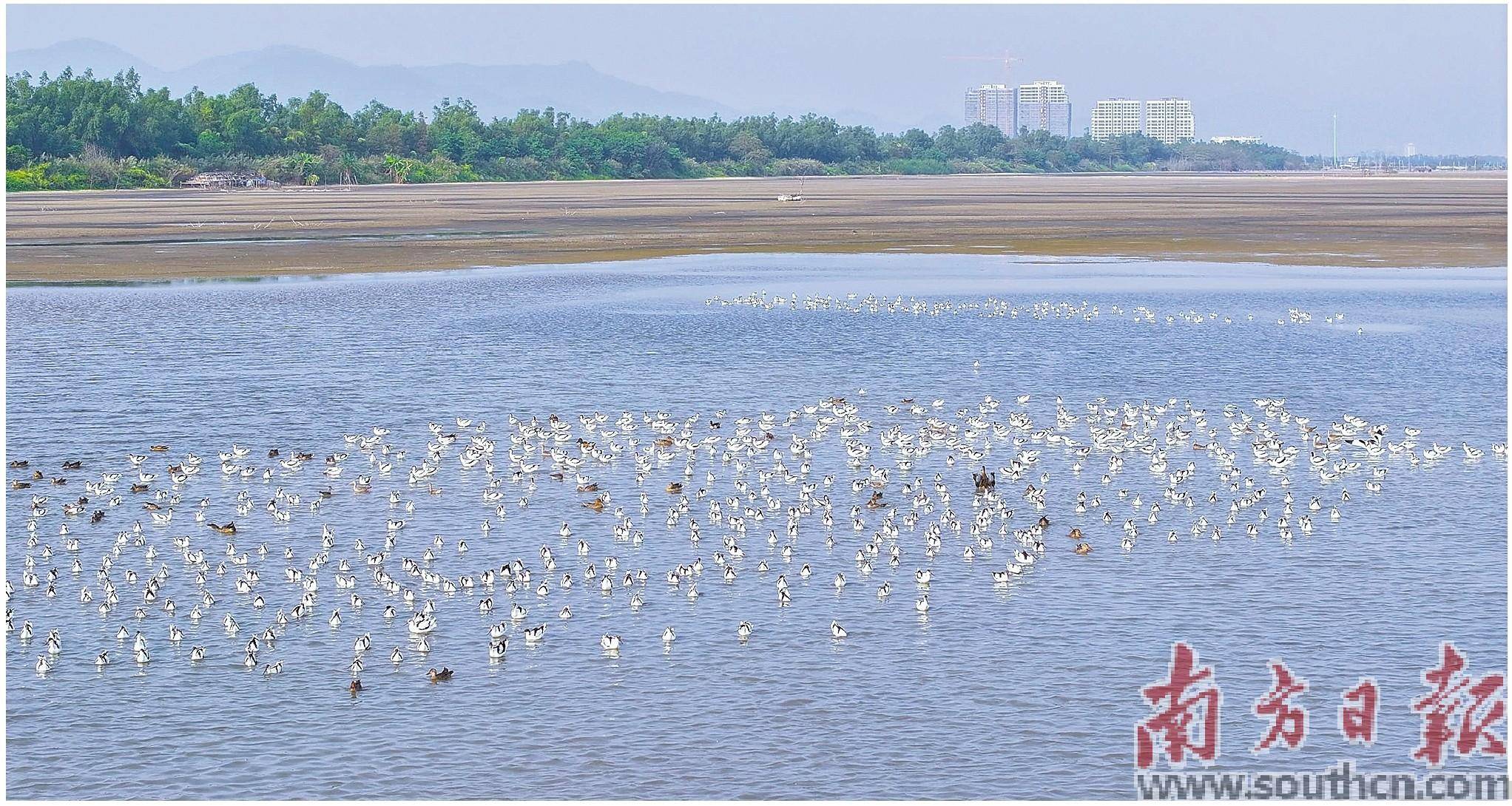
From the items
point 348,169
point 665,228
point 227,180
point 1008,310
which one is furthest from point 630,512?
point 348,169

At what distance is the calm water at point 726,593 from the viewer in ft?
54.8

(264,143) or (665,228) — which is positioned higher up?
(264,143)

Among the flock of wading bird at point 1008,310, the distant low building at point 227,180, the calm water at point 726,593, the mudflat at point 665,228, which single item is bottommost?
the calm water at point 726,593

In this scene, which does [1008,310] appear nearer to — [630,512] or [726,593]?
[630,512]

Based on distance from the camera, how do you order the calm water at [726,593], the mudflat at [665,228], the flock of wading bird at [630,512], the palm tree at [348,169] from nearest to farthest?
1. the calm water at [726,593]
2. the flock of wading bird at [630,512]
3. the mudflat at [665,228]
4. the palm tree at [348,169]

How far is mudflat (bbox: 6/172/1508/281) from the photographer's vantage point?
219ft

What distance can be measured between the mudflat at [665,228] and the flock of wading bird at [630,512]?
3363 centimetres

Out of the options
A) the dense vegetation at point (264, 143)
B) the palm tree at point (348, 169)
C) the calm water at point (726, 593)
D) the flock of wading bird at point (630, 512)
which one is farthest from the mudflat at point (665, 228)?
the flock of wading bird at point (630, 512)

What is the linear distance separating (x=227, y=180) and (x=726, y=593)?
134033 millimetres

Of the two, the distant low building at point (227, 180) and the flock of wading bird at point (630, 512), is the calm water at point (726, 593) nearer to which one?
the flock of wading bird at point (630, 512)

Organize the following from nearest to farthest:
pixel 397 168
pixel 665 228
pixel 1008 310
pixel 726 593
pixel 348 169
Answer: pixel 726 593 < pixel 1008 310 < pixel 665 228 < pixel 348 169 < pixel 397 168

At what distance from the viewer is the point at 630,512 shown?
26.0 metres

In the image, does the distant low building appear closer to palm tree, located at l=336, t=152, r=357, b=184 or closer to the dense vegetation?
the dense vegetation

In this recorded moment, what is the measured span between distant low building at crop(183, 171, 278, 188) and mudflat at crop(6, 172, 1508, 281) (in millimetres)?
8049
